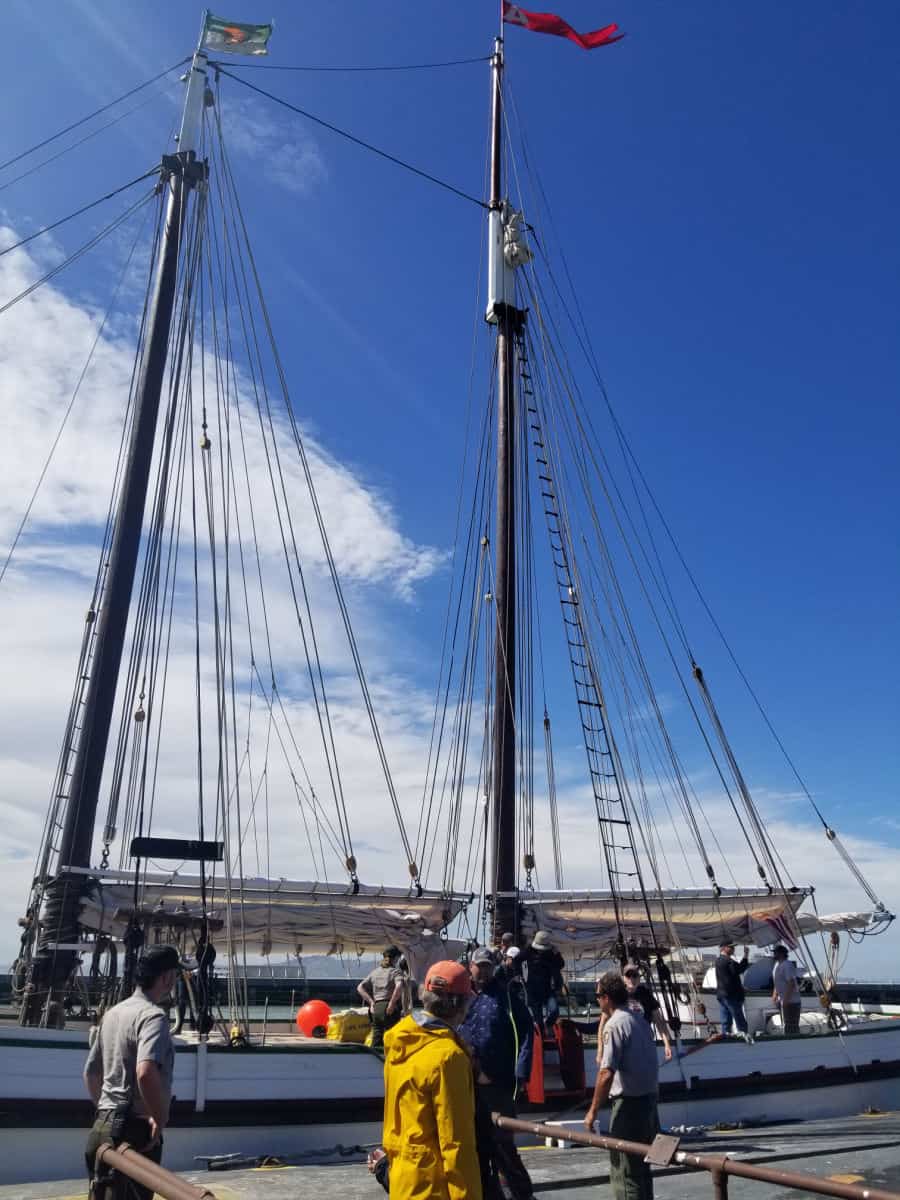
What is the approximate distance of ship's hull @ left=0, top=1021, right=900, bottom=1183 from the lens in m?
9.61

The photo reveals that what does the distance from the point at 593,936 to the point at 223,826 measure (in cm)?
811

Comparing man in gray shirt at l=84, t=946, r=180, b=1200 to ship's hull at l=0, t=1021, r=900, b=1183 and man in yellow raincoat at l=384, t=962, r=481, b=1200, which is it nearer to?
man in yellow raincoat at l=384, t=962, r=481, b=1200

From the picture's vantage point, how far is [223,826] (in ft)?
42.2

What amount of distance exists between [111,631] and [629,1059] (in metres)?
9.90

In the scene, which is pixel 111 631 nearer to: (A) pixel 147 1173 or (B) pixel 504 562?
(B) pixel 504 562

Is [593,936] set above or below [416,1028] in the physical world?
above

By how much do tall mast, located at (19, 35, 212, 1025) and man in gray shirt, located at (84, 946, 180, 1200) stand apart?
7765 mm

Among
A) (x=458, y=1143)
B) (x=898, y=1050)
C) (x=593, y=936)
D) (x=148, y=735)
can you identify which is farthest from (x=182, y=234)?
(x=898, y=1050)

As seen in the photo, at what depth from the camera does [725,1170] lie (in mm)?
4672

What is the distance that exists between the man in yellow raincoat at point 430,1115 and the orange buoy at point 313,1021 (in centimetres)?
1156

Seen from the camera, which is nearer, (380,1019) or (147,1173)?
(147,1173)

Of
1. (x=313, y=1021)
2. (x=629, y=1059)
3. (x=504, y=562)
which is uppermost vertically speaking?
(x=504, y=562)

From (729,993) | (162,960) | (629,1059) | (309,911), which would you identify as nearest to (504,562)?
(309,911)

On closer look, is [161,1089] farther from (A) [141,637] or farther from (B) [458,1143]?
(A) [141,637]
